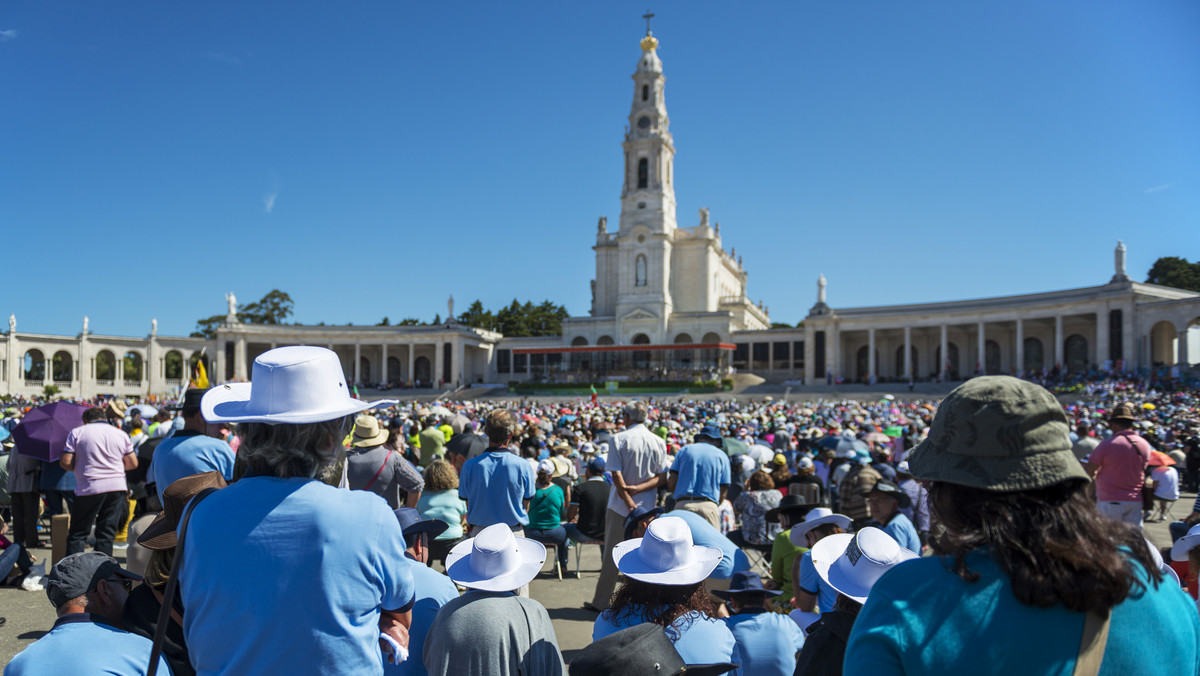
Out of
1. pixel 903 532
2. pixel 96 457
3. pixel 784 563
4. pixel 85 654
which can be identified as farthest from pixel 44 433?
pixel 903 532

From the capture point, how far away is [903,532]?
15.5 ft

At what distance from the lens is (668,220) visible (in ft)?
213

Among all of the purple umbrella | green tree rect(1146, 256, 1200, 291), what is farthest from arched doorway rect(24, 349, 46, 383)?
green tree rect(1146, 256, 1200, 291)

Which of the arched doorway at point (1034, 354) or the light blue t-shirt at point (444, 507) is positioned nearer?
the light blue t-shirt at point (444, 507)

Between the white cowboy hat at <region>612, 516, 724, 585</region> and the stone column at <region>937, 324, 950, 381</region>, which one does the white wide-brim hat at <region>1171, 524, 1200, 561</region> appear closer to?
the white cowboy hat at <region>612, 516, 724, 585</region>

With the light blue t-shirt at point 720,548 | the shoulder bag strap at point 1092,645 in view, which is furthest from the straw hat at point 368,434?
the shoulder bag strap at point 1092,645

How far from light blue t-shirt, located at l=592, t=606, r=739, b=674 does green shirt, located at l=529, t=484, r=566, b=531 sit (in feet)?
15.1

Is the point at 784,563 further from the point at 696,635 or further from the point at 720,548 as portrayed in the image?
the point at 696,635

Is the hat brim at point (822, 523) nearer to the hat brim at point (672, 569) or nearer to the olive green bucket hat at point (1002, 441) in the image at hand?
the hat brim at point (672, 569)

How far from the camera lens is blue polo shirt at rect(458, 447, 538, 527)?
18.7 feet

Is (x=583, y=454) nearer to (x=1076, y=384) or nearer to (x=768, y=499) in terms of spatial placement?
(x=768, y=499)

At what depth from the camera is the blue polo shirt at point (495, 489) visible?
5.69 metres

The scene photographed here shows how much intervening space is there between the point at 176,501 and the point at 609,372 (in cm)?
5583

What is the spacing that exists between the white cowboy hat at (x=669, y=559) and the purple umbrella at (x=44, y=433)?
7.80m
